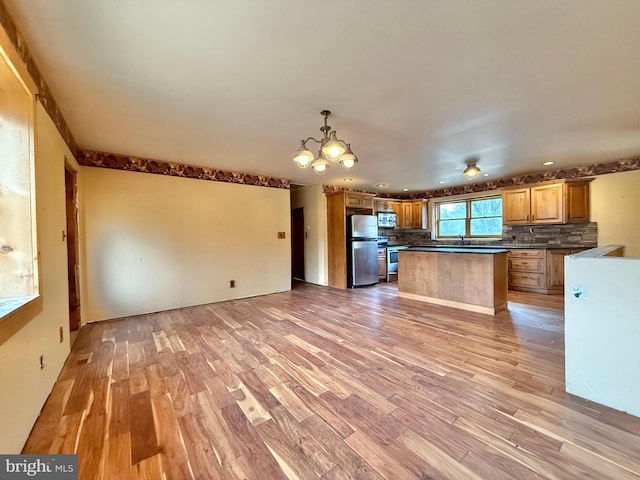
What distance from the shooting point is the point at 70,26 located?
1.49 meters

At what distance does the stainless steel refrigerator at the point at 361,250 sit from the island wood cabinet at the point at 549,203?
2.89 m

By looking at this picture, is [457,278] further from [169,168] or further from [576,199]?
[169,168]

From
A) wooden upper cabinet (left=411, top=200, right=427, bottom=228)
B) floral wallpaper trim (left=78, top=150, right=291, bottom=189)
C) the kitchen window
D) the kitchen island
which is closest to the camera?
floral wallpaper trim (left=78, top=150, right=291, bottom=189)

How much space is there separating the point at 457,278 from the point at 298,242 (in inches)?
163

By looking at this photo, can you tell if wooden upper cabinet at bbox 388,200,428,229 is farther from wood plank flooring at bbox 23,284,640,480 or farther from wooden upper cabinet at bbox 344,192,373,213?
wood plank flooring at bbox 23,284,640,480

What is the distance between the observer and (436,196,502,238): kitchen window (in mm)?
6078

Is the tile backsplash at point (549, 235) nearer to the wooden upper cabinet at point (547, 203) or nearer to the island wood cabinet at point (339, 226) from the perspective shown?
the wooden upper cabinet at point (547, 203)

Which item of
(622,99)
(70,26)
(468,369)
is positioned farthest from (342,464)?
(622,99)

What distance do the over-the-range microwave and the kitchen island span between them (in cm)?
191

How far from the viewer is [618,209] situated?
4.46 meters

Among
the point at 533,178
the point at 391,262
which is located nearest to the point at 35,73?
the point at 391,262

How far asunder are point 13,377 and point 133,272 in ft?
9.06

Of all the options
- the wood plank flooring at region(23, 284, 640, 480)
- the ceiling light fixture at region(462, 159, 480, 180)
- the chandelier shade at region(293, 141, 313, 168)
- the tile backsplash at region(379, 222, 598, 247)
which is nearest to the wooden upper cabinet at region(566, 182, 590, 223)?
the tile backsplash at region(379, 222, 598, 247)

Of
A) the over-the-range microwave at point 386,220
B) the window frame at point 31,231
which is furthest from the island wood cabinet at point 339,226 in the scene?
the window frame at point 31,231
